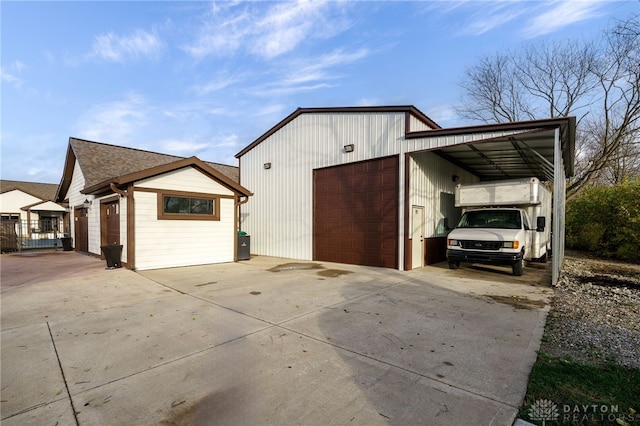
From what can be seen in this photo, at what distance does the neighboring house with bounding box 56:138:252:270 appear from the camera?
9781 mm

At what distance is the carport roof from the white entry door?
2265mm

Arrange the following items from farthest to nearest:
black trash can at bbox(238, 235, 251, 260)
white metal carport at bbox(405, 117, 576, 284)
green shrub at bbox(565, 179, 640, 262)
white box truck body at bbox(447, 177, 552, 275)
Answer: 1. black trash can at bbox(238, 235, 251, 260)
2. green shrub at bbox(565, 179, 640, 262)
3. white box truck body at bbox(447, 177, 552, 275)
4. white metal carport at bbox(405, 117, 576, 284)

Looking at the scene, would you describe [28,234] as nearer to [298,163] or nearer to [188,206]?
[188,206]

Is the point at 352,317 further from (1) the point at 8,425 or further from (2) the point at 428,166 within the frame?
(2) the point at 428,166

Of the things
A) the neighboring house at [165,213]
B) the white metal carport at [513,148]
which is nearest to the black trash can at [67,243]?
the neighboring house at [165,213]

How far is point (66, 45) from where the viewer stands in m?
9.53

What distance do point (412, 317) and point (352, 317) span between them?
1037 millimetres

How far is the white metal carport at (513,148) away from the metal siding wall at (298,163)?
1.39 m

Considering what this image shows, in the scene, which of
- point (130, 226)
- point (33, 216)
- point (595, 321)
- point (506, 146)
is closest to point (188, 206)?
point (130, 226)

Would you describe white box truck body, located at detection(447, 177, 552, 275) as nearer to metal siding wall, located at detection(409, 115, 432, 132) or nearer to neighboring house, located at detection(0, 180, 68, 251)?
metal siding wall, located at detection(409, 115, 432, 132)

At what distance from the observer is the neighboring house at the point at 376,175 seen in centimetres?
977

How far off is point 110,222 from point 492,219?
565 inches

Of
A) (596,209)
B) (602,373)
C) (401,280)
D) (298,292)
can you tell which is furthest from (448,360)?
(596,209)

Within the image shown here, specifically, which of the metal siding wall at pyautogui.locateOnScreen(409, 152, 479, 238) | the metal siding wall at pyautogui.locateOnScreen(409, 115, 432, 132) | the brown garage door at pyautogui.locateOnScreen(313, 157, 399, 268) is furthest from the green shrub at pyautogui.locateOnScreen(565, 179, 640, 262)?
the brown garage door at pyautogui.locateOnScreen(313, 157, 399, 268)
